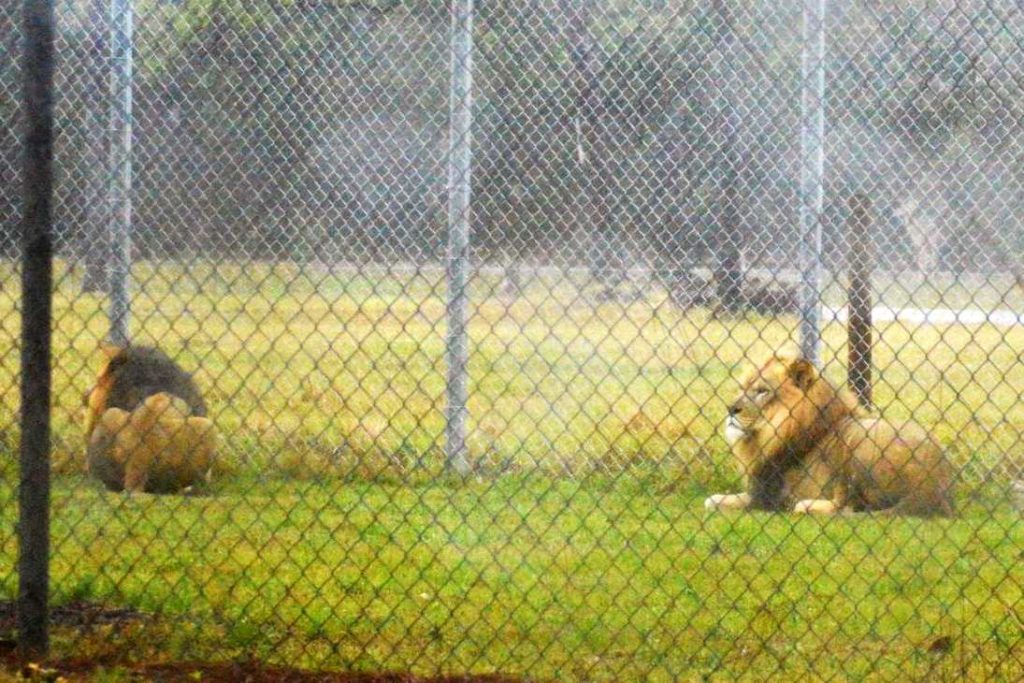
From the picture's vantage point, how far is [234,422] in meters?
7.05

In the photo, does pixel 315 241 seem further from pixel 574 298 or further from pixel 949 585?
pixel 949 585

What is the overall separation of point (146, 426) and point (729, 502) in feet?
8.78

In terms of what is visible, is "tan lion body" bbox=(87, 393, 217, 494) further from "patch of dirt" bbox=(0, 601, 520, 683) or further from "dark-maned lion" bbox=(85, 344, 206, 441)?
"patch of dirt" bbox=(0, 601, 520, 683)

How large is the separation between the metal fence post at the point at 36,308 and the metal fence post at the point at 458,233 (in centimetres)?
281

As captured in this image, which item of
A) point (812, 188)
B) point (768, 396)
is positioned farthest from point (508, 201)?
point (768, 396)

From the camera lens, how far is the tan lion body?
6387 millimetres

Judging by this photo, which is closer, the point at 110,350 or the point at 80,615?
the point at 80,615

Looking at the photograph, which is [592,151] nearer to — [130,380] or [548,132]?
[548,132]

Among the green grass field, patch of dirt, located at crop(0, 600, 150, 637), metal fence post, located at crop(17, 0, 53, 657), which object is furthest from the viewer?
the green grass field

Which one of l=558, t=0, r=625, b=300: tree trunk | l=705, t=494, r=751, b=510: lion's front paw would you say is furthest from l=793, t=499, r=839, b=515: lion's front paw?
l=558, t=0, r=625, b=300: tree trunk

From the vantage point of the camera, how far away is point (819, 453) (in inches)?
255

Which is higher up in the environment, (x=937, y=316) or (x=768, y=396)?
(x=937, y=316)

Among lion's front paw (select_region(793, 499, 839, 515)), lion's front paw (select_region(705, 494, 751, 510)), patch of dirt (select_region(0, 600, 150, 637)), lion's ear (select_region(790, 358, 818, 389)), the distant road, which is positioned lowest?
lion's front paw (select_region(705, 494, 751, 510))

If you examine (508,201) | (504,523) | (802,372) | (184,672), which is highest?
(508,201)
